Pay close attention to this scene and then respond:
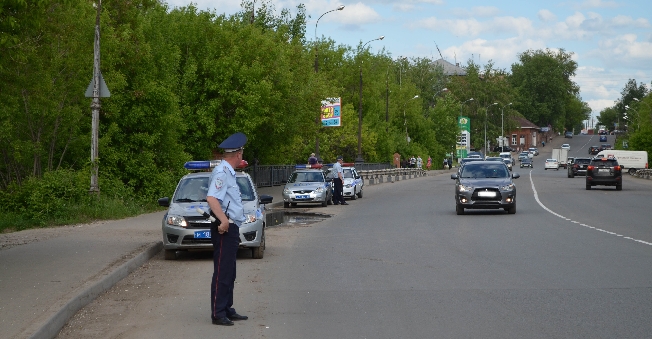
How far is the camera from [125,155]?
3045 cm

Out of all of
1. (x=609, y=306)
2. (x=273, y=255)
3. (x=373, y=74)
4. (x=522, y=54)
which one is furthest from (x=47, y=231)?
(x=522, y=54)

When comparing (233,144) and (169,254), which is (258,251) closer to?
(169,254)

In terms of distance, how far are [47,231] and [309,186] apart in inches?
609

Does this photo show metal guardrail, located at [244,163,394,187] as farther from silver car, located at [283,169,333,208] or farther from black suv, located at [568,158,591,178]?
black suv, located at [568,158,591,178]

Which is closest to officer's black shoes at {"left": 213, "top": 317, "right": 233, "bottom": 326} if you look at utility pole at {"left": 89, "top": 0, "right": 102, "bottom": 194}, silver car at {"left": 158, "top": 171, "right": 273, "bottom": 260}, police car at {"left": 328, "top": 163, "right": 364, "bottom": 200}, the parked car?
silver car at {"left": 158, "top": 171, "right": 273, "bottom": 260}

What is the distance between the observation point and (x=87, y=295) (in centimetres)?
1053

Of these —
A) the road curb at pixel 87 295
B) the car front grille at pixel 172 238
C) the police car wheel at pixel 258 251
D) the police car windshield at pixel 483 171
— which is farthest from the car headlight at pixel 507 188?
the car front grille at pixel 172 238

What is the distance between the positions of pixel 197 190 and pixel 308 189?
17988 mm

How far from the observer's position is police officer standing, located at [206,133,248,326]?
907 cm

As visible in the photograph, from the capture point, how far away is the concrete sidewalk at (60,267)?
8797mm

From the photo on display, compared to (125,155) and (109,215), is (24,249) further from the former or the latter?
(125,155)

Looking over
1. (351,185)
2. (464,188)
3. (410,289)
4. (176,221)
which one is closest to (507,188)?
(464,188)

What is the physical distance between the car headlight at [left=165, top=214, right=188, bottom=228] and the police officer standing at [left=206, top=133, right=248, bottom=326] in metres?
6.21

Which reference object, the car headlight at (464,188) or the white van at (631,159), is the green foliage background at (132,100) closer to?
the car headlight at (464,188)
